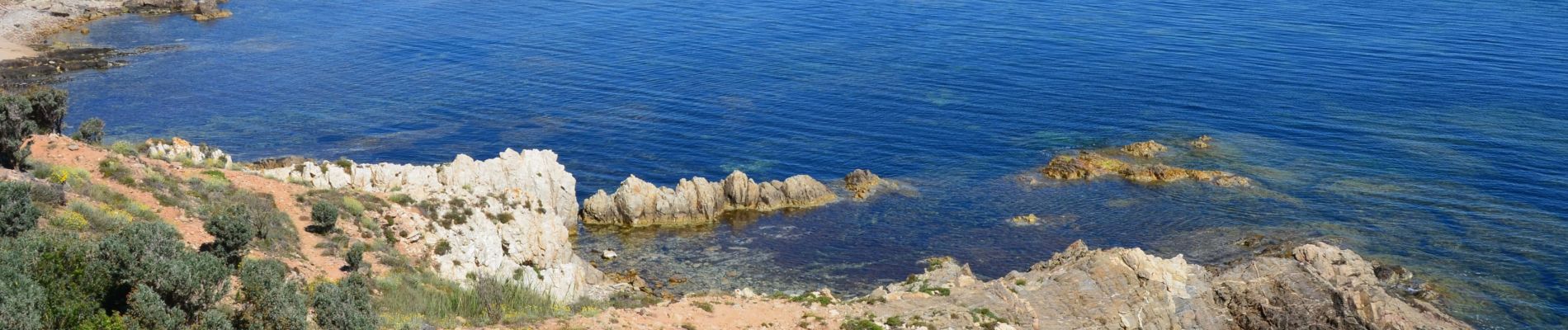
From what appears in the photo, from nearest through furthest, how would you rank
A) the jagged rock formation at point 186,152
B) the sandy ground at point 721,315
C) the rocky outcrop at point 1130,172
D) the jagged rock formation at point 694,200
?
the sandy ground at point 721,315
the jagged rock formation at point 186,152
the jagged rock formation at point 694,200
the rocky outcrop at point 1130,172

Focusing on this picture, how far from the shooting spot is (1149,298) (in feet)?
138

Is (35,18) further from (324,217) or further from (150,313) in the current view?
(150,313)

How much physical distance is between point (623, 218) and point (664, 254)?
208 inches

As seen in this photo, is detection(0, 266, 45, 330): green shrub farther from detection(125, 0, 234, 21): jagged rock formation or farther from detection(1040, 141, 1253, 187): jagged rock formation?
detection(125, 0, 234, 21): jagged rock formation

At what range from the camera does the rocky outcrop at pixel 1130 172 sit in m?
66.4

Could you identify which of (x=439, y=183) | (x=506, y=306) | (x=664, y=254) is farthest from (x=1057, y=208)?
(x=506, y=306)

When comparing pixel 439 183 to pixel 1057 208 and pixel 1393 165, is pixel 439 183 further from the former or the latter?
pixel 1393 165

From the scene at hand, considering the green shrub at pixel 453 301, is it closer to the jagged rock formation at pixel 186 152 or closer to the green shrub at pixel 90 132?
the jagged rock formation at pixel 186 152

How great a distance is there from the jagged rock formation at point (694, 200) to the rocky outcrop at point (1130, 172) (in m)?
14.5

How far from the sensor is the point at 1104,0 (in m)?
131

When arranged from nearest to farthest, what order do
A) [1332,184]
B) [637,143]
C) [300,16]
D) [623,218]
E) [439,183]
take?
[439,183]
[623,218]
[1332,184]
[637,143]
[300,16]

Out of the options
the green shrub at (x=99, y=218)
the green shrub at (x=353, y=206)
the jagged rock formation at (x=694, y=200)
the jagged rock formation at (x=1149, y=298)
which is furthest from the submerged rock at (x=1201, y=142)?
the green shrub at (x=99, y=218)

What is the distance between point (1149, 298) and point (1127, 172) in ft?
88.2

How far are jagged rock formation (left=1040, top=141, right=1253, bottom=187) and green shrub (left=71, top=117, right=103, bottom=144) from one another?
160 feet
